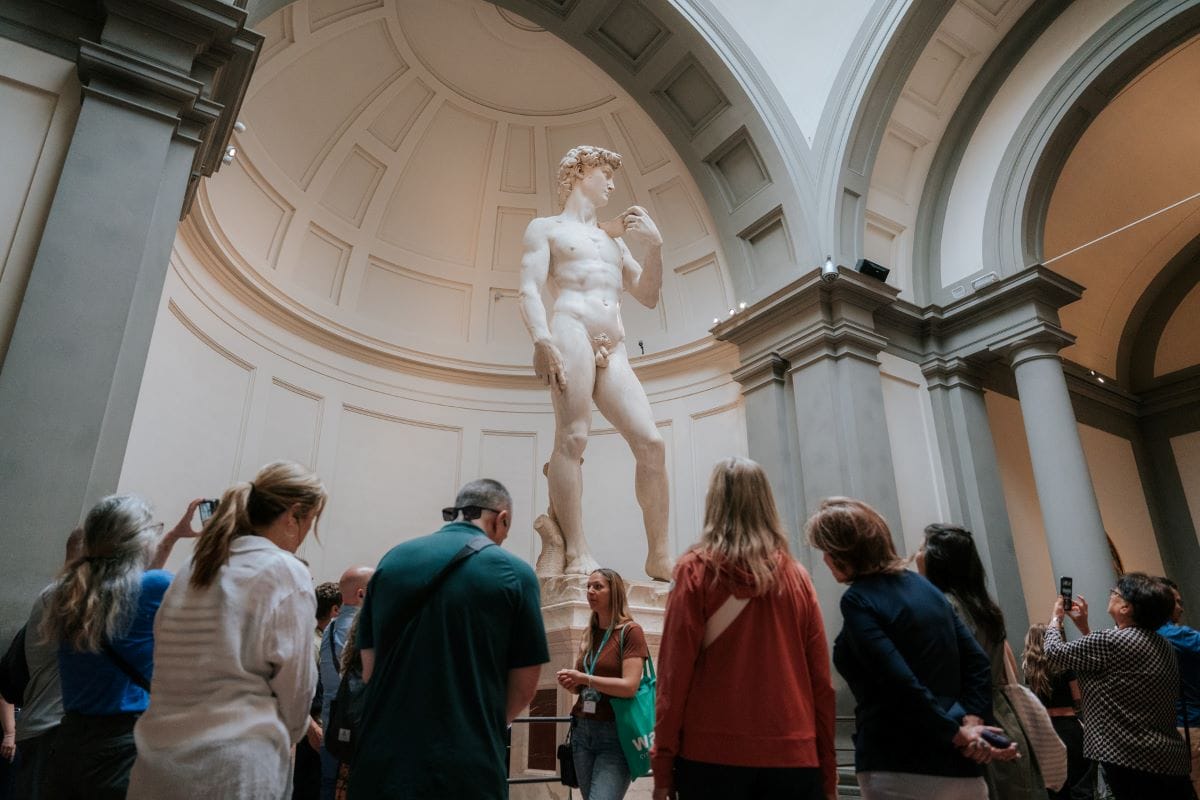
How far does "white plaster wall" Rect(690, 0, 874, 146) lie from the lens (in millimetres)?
7539

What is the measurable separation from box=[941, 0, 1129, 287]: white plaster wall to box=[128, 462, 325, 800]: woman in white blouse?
706 cm

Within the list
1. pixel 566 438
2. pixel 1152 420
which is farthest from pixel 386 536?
pixel 1152 420

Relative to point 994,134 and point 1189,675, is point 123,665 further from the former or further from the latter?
point 994,134

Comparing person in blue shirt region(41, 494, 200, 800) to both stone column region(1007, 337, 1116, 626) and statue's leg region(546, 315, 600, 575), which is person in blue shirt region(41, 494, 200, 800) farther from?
stone column region(1007, 337, 1116, 626)

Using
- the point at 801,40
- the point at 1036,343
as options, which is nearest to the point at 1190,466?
the point at 1036,343

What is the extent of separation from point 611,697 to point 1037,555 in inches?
259

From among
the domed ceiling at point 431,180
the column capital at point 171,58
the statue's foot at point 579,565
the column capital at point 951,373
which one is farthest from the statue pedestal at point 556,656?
the domed ceiling at point 431,180

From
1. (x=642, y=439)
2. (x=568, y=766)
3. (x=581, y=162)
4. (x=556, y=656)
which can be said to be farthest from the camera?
(x=581, y=162)

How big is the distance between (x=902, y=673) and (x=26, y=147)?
13.4ft

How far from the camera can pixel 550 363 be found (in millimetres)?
4570

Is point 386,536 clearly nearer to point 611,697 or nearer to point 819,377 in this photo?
point 819,377

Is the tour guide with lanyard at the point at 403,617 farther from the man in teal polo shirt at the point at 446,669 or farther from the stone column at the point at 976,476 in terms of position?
the stone column at the point at 976,476

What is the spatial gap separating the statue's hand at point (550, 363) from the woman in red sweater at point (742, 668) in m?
2.68

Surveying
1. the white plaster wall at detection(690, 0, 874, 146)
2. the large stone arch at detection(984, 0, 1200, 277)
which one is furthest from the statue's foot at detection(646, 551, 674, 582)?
the white plaster wall at detection(690, 0, 874, 146)
